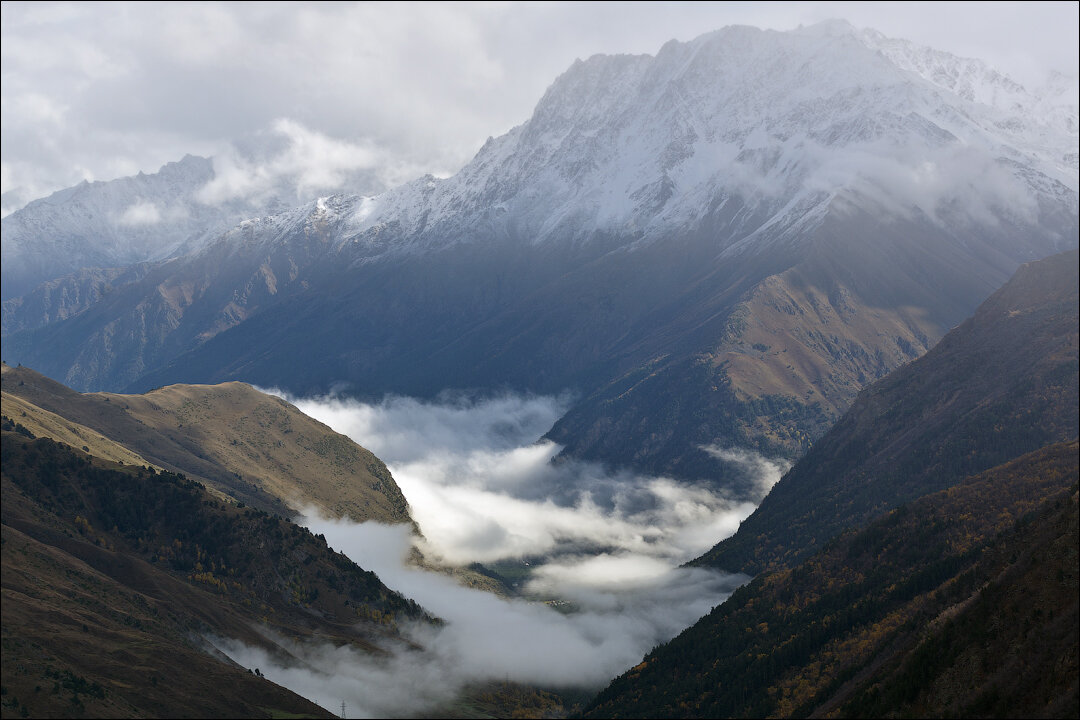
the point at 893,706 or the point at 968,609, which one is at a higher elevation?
the point at 968,609

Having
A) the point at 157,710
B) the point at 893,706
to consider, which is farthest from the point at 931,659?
the point at 157,710

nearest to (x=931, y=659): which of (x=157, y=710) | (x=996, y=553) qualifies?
(x=996, y=553)

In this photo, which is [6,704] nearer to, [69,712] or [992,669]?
[69,712]

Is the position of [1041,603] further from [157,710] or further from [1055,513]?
[157,710]

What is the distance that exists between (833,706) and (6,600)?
174 m

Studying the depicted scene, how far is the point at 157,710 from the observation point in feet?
618

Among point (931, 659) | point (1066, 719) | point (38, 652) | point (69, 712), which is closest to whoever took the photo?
point (1066, 719)

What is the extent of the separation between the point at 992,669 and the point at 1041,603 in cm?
1031

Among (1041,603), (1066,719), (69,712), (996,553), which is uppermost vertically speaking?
(996,553)

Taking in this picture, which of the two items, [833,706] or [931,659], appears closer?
[931,659]

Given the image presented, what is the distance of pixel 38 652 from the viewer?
185 meters

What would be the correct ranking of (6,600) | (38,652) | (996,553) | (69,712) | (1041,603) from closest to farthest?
(1041,603) → (996,553) → (69,712) → (38,652) → (6,600)

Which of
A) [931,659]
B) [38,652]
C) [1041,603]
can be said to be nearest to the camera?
[1041,603]

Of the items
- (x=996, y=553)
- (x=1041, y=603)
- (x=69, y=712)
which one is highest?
(x=996, y=553)
